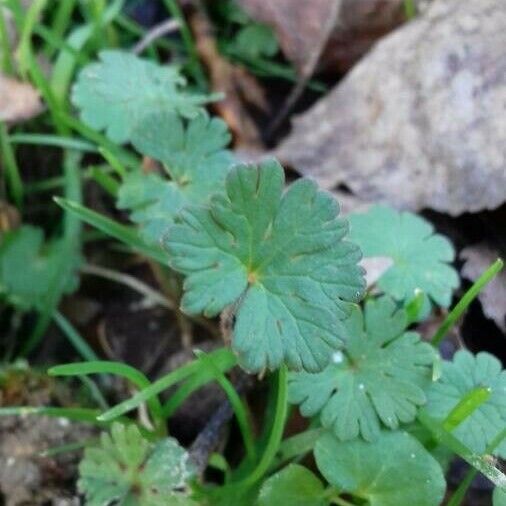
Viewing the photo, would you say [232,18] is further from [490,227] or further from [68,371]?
[68,371]

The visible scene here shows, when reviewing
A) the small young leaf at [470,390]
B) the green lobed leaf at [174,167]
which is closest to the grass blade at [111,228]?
the green lobed leaf at [174,167]

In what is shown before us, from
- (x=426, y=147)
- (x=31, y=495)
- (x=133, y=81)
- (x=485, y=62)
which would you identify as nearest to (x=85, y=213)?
(x=133, y=81)

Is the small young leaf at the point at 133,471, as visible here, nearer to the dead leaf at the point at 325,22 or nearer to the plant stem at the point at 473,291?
Answer: the plant stem at the point at 473,291

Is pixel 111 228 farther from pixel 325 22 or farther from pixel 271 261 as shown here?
pixel 325 22

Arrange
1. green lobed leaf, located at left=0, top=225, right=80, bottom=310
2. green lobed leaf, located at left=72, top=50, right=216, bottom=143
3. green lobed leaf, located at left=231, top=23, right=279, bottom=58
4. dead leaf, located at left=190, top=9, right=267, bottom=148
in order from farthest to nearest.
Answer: green lobed leaf, located at left=231, top=23, right=279, bottom=58 < dead leaf, located at left=190, top=9, right=267, bottom=148 < green lobed leaf, located at left=0, top=225, right=80, bottom=310 < green lobed leaf, located at left=72, top=50, right=216, bottom=143

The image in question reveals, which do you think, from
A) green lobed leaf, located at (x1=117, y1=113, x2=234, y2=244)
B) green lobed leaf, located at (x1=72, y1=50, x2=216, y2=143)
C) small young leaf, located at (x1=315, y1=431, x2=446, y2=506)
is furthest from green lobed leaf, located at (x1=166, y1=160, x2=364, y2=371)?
green lobed leaf, located at (x1=72, y1=50, x2=216, y2=143)

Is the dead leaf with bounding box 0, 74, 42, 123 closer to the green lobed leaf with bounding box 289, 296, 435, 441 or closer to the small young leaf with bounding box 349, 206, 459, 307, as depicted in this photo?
the small young leaf with bounding box 349, 206, 459, 307
